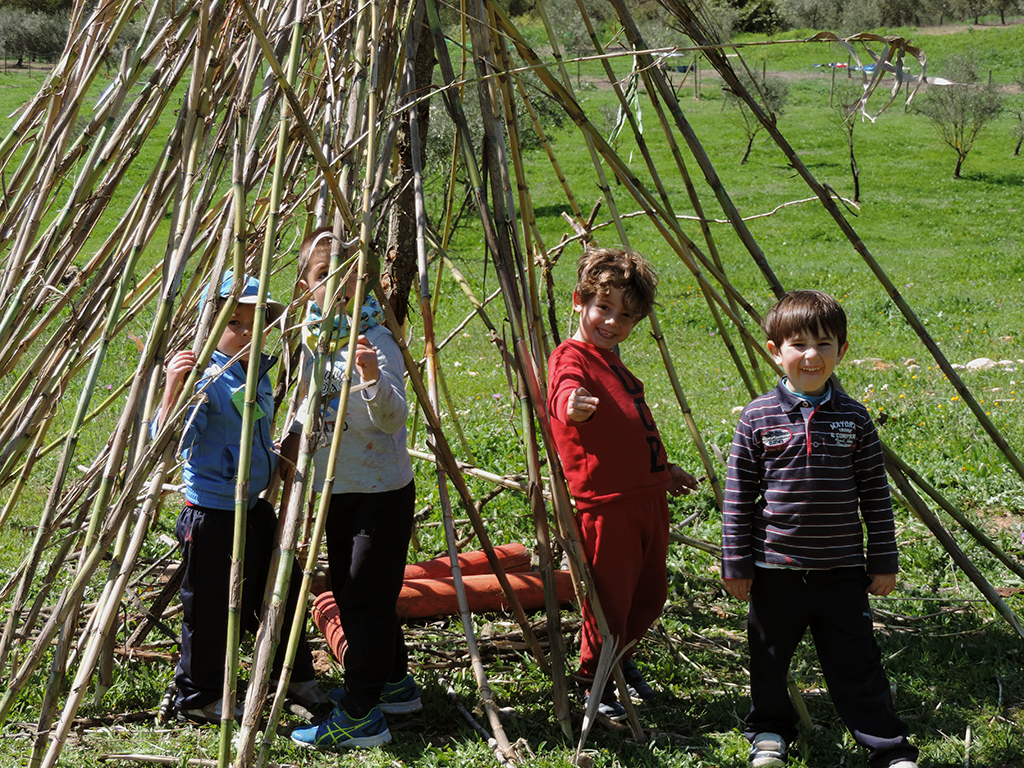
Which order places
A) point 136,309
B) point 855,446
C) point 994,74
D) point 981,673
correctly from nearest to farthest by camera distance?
point 136,309 < point 855,446 < point 981,673 < point 994,74

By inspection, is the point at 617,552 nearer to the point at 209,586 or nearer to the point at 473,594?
the point at 473,594

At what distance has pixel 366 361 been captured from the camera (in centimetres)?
202

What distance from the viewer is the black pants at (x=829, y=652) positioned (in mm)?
2133

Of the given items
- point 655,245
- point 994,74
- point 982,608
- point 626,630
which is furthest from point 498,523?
point 994,74

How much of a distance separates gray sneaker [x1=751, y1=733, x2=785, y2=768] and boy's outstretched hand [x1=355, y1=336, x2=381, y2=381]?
1.21m

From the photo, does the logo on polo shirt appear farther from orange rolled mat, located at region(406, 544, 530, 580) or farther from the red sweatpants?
orange rolled mat, located at region(406, 544, 530, 580)

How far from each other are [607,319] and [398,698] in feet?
3.68

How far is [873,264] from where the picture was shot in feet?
7.52

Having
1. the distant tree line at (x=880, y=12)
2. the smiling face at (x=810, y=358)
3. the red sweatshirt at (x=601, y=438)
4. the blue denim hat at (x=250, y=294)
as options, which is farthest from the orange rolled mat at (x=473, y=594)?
the distant tree line at (x=880, y=12)

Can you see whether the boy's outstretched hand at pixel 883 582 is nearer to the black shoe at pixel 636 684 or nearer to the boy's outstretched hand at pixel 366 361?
the black shoe at pixel 636 684

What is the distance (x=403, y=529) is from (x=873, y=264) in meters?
1.31

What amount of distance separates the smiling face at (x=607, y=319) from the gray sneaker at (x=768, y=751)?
999 mm

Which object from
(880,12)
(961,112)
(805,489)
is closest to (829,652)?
(805,489)

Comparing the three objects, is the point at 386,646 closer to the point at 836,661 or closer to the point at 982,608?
the point at 836,661
